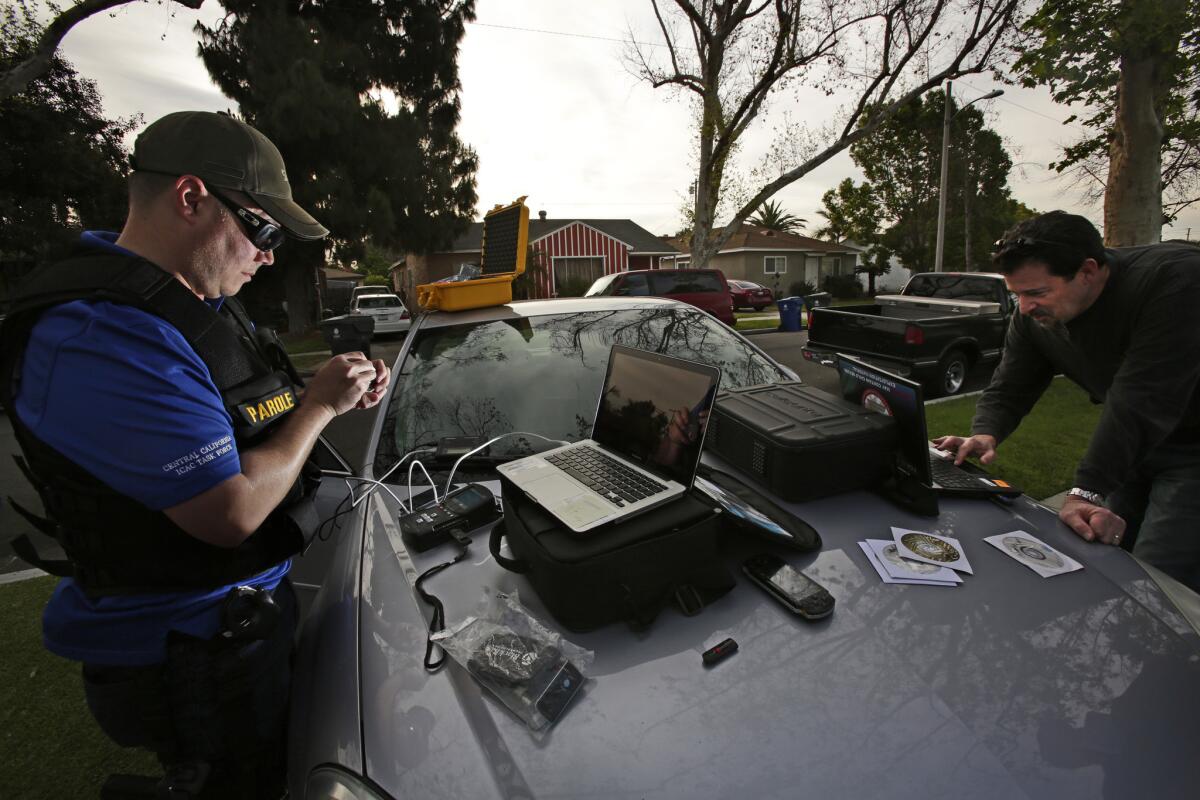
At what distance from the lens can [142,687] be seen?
48.8 inches

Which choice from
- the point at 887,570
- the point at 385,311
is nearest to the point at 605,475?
the point at 887,570

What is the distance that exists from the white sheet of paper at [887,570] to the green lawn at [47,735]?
8.77 ft

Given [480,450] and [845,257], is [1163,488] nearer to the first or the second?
[480,450]

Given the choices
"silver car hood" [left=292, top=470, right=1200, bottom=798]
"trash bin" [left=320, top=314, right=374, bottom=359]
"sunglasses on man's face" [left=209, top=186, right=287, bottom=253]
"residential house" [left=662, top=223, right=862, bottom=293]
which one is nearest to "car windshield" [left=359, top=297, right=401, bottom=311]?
"trash bin" [left=320, top=314, right=374, bottom=359]

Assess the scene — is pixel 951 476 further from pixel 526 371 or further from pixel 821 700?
pixel 526 371

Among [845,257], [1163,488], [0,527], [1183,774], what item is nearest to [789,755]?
[1183,774]

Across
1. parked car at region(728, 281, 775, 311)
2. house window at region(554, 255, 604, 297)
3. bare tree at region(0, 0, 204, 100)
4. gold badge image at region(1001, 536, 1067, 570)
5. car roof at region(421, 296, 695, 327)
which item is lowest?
gold badge image at region(1001, 536, 1067, 570)

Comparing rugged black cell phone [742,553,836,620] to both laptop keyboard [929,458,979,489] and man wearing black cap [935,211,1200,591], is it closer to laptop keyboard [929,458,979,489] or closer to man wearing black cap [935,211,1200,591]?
laptop keyboard [929,458,979,489]

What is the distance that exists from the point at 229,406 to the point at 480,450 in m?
0.86

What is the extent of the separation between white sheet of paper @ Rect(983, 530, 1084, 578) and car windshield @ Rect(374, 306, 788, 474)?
3.84 ft

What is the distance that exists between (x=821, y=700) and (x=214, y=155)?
1.75 meters

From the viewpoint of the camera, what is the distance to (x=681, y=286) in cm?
1322

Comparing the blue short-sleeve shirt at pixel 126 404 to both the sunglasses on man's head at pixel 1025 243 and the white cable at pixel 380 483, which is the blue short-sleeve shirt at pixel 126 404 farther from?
the sunglasses on man's head at pixel 1025 243

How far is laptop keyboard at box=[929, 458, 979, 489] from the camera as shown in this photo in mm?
1806
